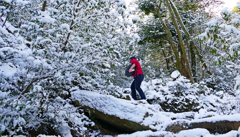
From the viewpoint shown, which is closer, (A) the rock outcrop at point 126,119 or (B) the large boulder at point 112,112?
(A) the rock outcrop at point 126,119

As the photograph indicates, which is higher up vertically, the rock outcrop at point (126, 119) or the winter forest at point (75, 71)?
the winter forest at point (75, 71)

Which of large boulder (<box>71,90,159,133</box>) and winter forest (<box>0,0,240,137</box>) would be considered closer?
winter forest (<box>0,0,240,137</box>)

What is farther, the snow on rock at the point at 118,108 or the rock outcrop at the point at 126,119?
the snow on rock at the point at 118,108

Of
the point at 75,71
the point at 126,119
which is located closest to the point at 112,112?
the point at 126,119

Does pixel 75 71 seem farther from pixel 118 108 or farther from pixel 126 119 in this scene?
pixel 126 119

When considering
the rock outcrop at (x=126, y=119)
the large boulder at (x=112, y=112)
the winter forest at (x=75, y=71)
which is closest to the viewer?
the winter forest at (x=75, y=71)

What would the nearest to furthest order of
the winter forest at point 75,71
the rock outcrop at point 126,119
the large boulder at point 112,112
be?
the winter forest at point 75,71
the rock outcrop at point 126,119
the large boulder at point 112,112

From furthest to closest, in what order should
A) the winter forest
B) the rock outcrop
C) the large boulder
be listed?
the large boulder
the rock outcrop
the winter forest

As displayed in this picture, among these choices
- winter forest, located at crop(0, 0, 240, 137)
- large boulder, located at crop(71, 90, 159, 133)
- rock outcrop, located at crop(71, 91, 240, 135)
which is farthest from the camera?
large boulder, located at crop(71, 90, 159, 133)

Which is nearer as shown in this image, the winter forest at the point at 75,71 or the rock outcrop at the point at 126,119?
the winter forest at the point at 75,71

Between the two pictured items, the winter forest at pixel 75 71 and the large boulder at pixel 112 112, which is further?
the large boulder at pixel 112 112

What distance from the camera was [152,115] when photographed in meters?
4.21

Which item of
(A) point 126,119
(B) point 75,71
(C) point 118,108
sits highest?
(B) point 75,71

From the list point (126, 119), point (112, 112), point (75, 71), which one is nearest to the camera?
point (75, 71)
